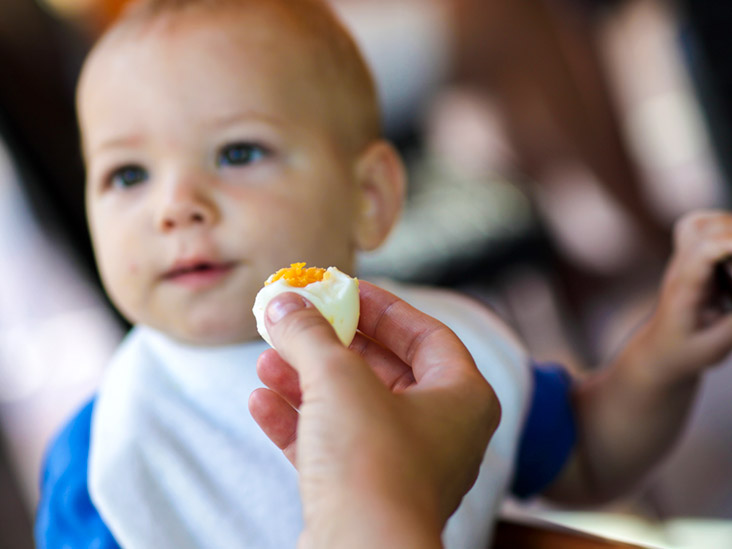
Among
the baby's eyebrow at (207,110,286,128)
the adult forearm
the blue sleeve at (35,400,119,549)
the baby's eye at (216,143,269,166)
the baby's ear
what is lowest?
the adult forearm

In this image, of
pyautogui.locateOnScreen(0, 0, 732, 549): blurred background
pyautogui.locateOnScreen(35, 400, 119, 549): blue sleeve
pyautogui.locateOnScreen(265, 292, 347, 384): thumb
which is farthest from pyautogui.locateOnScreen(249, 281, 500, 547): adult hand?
pyautogui.locateOnScreen(0, 0, 732, 549): blurred background

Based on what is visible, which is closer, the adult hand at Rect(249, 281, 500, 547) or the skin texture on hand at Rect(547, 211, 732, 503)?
the adult hand at Rect(249, 281, 500, 547)

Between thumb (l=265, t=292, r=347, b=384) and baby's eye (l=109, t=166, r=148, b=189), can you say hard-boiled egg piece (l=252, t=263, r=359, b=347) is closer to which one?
thumb (l=265, t=292, r=347, b=384)

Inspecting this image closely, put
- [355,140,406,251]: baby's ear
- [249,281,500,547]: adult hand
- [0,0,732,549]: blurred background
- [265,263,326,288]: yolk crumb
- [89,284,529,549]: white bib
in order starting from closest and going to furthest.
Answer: [249,281,500,547]: adult hand → [265,263,326,288]: yolk crumb → [89,284,529,549]: white bib → [355,140,406,251]: baby's ear → [0,0,732,549]: blurred background

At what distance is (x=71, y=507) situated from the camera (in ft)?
1.76

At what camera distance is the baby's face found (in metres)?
0.52

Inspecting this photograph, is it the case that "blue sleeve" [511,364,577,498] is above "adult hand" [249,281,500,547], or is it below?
below

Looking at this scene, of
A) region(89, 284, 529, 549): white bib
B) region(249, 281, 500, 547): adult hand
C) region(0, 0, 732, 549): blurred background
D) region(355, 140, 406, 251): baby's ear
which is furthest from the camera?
region(0, 0, 732, 549): blurred background

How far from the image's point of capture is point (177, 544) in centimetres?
50

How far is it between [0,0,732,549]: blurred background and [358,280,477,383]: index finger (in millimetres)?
527

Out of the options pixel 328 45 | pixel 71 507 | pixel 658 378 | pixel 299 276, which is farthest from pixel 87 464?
pixel 658 378

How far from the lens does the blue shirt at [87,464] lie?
0.54 metres

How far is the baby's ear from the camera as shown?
62 cm

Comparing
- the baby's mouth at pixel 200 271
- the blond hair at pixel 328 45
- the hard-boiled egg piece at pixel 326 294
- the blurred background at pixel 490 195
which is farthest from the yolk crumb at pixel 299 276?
the blurred background at pixel 490 195
